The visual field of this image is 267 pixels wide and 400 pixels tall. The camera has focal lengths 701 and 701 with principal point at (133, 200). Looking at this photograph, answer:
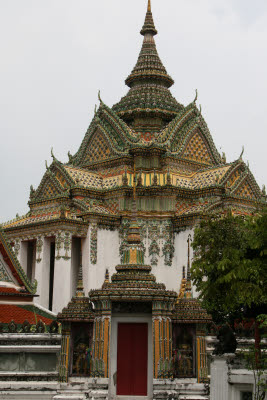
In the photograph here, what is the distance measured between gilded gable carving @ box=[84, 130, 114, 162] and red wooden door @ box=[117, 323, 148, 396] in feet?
60.4

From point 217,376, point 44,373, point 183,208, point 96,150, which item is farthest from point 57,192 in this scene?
point 217,376

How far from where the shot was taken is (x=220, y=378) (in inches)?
541

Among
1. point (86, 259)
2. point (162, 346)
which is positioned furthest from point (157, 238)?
point (162, 346)

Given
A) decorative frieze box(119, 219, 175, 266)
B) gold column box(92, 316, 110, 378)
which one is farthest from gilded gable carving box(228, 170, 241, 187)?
gold column box(92, 316, 110, 378)

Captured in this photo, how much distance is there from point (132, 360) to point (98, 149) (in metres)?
20.0

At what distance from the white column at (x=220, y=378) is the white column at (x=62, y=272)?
16076 millimetres

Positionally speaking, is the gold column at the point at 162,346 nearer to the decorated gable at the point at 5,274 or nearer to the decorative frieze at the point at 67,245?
the decorated gable at the point at 5,274

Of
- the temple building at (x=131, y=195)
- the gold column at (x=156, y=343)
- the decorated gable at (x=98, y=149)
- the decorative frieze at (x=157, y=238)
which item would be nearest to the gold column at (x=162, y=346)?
the gold column at (x=156, y=343)

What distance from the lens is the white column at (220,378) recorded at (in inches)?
535

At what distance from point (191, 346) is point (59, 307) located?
44.9 ft

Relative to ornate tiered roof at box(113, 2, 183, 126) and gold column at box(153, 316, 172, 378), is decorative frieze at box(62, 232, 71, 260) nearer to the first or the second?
ornate tiered roof at box(113, 2, 183, 126)

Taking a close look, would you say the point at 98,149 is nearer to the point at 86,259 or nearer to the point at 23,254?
the point at 23,254

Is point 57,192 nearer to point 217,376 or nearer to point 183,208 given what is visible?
point 183,208

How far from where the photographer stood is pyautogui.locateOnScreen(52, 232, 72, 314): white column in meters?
29.5
